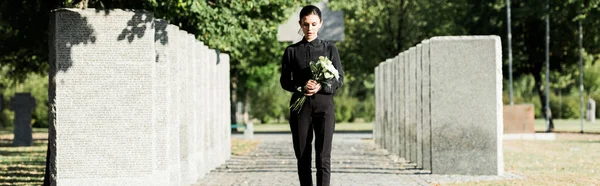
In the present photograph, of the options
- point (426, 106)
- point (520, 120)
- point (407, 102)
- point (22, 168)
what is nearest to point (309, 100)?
point (426, 106)

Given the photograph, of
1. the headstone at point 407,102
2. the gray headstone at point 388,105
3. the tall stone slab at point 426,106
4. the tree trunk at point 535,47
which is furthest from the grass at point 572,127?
the tall stone slab at point 426,106

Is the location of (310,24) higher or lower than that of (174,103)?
higher

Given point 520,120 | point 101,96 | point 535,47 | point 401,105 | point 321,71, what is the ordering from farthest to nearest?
point 535,47 < point 520,120 < point 401,105 < point 101,96 < point 321,71

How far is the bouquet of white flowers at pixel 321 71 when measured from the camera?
9.25m

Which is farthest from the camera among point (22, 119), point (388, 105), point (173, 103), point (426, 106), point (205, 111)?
point (22, 119)

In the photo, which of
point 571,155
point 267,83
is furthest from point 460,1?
point 571,155

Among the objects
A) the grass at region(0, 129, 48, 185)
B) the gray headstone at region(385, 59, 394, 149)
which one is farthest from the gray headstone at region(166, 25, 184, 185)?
the gray headstone at region(385, 59, 394, 149)

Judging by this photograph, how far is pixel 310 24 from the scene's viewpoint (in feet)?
30.5

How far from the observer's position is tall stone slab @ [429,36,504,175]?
17797 mm

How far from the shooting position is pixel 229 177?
18.0 meters

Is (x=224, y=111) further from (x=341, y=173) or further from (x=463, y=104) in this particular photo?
(x=463, y=104)

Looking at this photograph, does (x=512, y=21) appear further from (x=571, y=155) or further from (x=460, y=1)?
(x=571, y=155)

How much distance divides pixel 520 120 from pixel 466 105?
22378mm

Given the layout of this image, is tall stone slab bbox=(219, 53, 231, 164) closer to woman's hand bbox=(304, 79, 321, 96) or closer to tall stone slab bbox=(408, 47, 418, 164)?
tall stone slab bbox=(408, 47, 418, 164)
